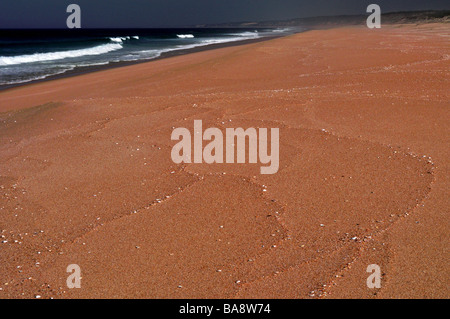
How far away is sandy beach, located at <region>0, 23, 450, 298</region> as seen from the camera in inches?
102

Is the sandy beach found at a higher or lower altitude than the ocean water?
lower

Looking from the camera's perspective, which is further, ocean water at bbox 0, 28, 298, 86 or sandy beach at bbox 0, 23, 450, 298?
ocean water at bbox 0, 28, 298, 86

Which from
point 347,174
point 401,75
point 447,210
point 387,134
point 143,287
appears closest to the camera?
point 143,287

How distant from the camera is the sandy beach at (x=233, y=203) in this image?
258 centimetres

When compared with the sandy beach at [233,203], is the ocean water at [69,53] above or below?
above

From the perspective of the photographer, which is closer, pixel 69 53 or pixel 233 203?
pixel 233 203

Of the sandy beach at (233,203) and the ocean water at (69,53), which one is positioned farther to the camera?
the ocean water at (69,53)

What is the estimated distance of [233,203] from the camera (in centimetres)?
353

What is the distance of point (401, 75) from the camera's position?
8359 mm

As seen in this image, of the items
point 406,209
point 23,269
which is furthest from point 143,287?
point 406,209

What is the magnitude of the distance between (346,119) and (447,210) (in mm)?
2555

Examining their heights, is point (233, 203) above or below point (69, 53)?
below
